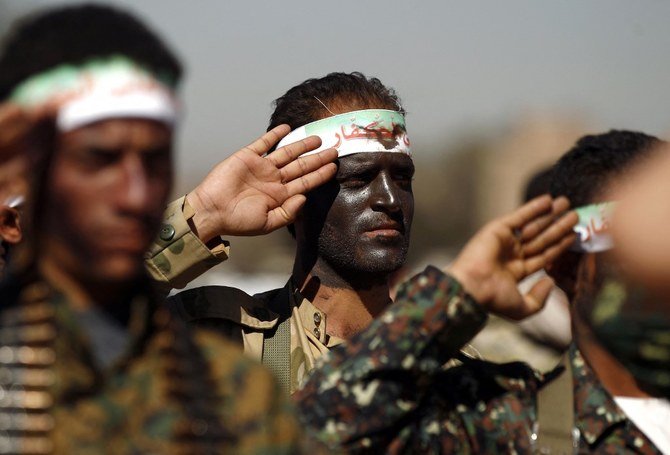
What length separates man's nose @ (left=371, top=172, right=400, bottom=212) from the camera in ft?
14.6

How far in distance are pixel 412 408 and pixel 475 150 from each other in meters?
39.4

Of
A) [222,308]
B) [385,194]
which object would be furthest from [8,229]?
[385,194]

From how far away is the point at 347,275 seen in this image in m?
4.61

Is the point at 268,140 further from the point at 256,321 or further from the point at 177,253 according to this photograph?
the point at 256,321

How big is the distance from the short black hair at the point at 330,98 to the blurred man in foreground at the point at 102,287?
2.45 m

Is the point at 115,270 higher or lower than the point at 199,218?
higher

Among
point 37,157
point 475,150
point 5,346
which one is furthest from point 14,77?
point 475,150

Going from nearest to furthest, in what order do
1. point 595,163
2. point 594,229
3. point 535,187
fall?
point 594,229 → point 595,163 → point 535,187

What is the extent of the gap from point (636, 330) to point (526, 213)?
0.47 metres

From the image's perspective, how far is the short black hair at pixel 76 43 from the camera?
2.29 metres

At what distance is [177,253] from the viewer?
4.38 metres

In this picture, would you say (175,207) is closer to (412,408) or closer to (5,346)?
(412,408)

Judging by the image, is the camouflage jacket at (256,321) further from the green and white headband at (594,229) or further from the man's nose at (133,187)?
the man's nose at (133,187)

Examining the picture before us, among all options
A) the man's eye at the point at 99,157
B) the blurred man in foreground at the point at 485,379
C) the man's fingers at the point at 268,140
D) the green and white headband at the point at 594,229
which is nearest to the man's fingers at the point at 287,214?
the man's fingers at the point at 268,140
